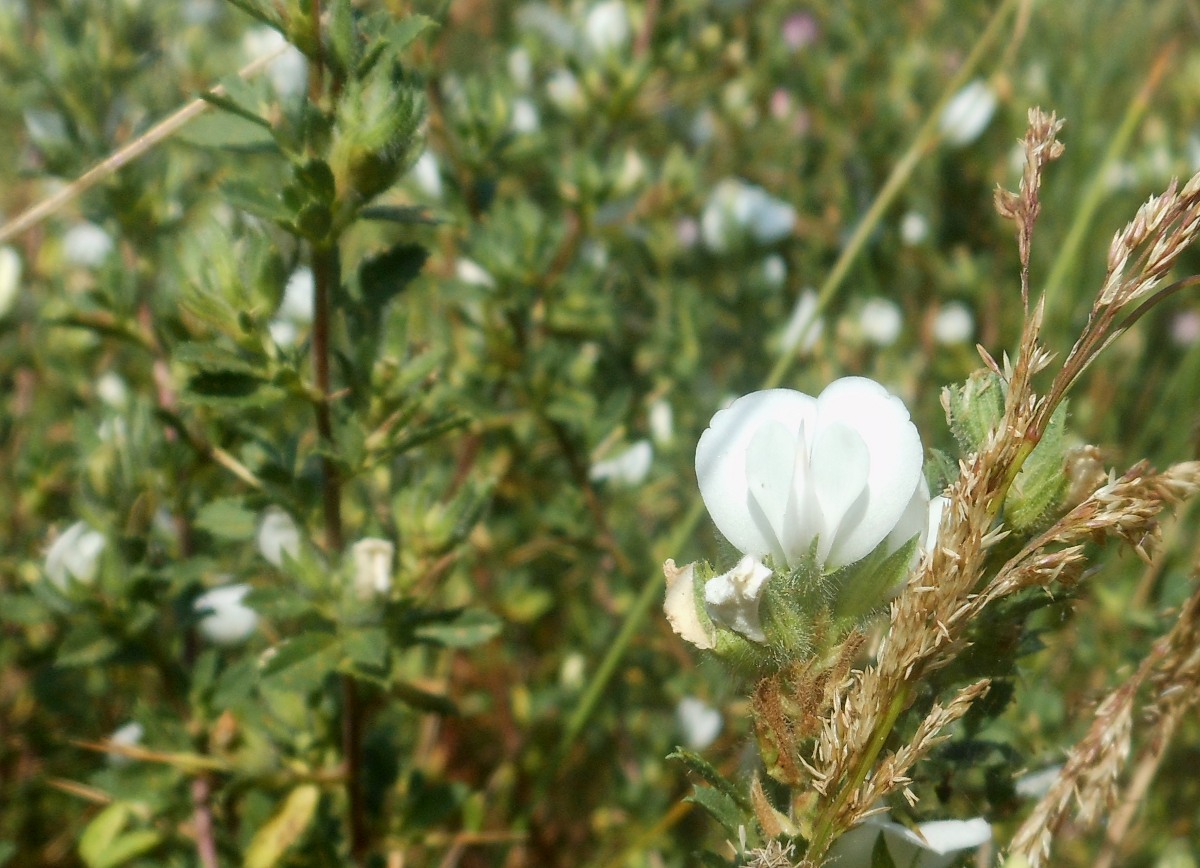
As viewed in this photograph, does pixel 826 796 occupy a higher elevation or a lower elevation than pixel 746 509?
A: lower

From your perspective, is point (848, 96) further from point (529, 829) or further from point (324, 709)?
point (324, 709)

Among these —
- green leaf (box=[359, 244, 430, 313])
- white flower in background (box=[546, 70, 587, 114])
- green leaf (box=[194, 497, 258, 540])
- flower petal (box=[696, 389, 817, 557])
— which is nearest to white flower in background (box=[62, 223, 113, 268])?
white flower in background (box=[546, 70, 587, 114])

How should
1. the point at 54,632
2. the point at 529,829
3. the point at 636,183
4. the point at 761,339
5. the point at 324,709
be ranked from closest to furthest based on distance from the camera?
the point at 324,709
the point at 54,632
the point at 529,829
the point at 636,183
the point at 761,339

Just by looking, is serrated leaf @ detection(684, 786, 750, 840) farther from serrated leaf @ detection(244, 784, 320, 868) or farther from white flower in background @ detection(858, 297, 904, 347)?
white flower in background @ detection(858, 297, 904, 347)

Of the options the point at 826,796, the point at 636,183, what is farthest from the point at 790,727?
the point at 636,183

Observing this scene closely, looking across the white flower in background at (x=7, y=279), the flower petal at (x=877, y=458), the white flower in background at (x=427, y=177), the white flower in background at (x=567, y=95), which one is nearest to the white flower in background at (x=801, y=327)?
the white flower in background at (x=567, y=95)
